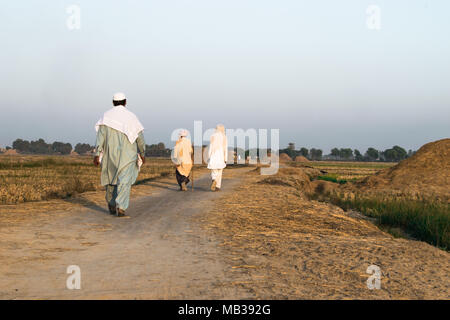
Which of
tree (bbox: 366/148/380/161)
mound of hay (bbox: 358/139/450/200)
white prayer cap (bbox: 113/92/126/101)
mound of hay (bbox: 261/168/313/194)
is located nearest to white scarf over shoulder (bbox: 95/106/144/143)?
white prayer cap (bbox: 113/92/126/101)

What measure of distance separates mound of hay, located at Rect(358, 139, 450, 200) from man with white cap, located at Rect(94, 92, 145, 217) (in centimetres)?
1366

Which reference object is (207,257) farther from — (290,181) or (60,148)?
(60,148)

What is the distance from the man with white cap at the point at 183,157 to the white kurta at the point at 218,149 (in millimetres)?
938

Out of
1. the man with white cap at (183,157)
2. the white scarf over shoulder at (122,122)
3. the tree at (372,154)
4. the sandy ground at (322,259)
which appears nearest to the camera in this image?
the sandy ground at (322,259)

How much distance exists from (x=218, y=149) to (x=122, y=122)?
6.01m

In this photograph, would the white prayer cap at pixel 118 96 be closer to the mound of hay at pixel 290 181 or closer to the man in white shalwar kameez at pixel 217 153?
the man in white shalwar kameez at pixel 217 153

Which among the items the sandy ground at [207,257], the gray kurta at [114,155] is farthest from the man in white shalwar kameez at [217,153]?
the gray kurta at [114,155]

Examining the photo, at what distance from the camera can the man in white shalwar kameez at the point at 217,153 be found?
45.8 feet

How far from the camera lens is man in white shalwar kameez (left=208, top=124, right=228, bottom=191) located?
45.8ft

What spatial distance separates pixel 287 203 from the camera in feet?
35.3

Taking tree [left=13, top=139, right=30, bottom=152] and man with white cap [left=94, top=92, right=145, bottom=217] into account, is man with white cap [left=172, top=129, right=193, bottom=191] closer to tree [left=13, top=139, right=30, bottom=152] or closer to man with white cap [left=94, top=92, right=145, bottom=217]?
man with white cap [left=94, top=92, right=145, bottom=217]

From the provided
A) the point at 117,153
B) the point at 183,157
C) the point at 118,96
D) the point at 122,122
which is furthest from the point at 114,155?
the point at 183,157
